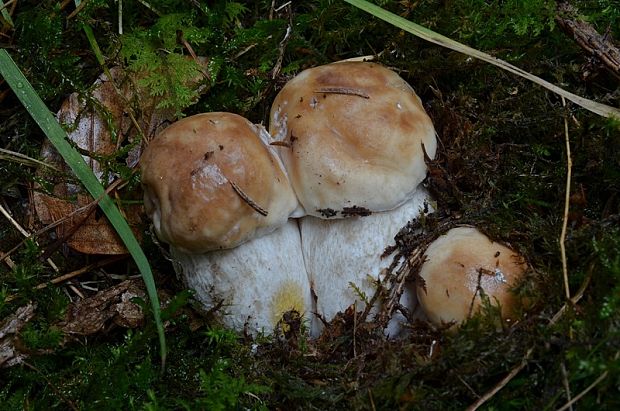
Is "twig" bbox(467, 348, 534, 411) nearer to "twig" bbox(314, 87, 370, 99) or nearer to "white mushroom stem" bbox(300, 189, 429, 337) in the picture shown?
"white mushroom stem" bbox(300, 189, 429, 337)

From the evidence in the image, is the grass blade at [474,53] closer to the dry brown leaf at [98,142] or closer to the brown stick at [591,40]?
the brown stick at [591,40]

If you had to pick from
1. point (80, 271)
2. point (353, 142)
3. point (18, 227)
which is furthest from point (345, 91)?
point (18, 227)

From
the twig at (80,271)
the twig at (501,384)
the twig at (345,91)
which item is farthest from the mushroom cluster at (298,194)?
the twig at (80,271)

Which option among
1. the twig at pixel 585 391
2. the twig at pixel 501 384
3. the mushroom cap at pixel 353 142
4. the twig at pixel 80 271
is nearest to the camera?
the twig at pixel 585 391

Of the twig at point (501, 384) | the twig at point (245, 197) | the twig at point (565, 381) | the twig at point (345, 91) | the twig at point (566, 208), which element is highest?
the twig at point (345, 91)

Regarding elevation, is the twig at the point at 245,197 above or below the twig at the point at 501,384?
above

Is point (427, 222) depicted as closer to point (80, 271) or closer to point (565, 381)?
point (565, 381)

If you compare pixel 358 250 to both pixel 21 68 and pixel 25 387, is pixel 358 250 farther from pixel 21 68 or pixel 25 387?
pixel 21 68
